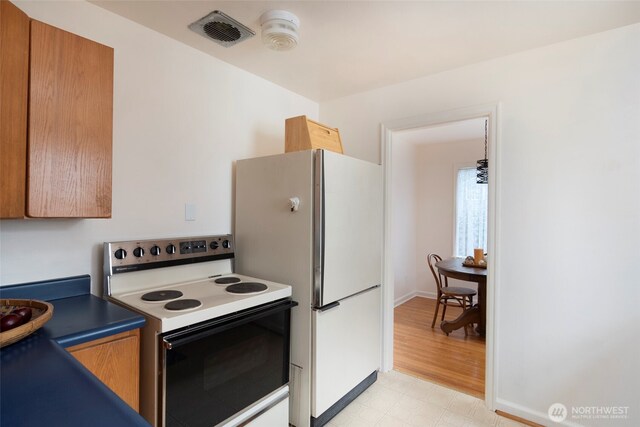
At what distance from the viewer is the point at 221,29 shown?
1.80m

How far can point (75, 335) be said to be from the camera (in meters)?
1.08

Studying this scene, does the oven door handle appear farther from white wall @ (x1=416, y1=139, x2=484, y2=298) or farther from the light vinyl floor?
white wall @ (x1=416, y1=139, x2=484, y2=298)

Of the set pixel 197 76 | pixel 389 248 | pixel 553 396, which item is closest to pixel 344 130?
pixel 389 248

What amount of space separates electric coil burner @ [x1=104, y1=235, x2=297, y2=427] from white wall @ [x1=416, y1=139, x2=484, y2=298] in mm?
3779

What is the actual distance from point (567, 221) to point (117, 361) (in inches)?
92.3

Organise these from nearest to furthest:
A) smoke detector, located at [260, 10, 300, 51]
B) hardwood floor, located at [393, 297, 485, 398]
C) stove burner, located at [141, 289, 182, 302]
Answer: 1. stove burner, located at [141, 289, 182, 302]
2. smoke detector, located at [260, 10, 300, 51]
3. hardwood floor, located at [393, 297, 485, 398]

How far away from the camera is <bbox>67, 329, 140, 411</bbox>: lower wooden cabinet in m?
1.14

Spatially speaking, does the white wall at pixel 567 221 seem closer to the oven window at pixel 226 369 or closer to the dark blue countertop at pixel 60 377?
the oven window at pixel 226 369

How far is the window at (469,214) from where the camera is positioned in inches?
186

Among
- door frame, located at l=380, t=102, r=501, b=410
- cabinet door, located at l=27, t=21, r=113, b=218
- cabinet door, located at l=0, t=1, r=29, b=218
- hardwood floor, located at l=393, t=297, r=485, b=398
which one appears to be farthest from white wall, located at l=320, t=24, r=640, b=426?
cabinet door, located at l=0, t=1, r=29, b=218

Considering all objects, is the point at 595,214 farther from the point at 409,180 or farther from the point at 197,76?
the point at 409,180

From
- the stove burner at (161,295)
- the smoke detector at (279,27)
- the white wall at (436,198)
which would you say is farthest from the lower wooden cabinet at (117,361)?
the white wall at (436,198)

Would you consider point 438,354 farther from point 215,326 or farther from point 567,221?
point 215,326

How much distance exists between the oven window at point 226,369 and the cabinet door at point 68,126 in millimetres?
720
